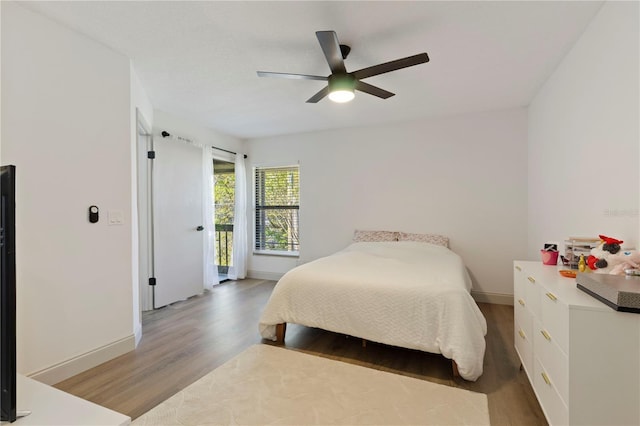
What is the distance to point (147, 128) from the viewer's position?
3373 mm

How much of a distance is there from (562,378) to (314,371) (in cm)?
148

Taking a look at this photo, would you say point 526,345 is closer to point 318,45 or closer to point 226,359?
point 226,359

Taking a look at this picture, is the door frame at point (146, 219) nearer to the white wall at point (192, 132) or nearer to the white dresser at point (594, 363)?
the white wall at point (192, 132)

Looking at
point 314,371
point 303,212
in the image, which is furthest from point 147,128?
point 314,371

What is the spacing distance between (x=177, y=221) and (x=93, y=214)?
66.8 inches

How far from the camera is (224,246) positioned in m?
5.43

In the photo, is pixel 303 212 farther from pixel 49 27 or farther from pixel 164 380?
pixel 49 27

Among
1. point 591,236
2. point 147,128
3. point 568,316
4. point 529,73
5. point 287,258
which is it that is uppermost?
point 529,73

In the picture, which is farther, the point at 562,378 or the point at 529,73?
the point at 529,73

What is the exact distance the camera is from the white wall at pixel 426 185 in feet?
12.3

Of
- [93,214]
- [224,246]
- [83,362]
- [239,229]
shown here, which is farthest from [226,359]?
[224,246]

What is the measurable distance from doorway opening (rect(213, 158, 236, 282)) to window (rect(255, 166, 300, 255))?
1.47 ft

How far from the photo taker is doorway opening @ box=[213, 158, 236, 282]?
523 cm

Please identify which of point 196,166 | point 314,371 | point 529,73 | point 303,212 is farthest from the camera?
point 303,212
